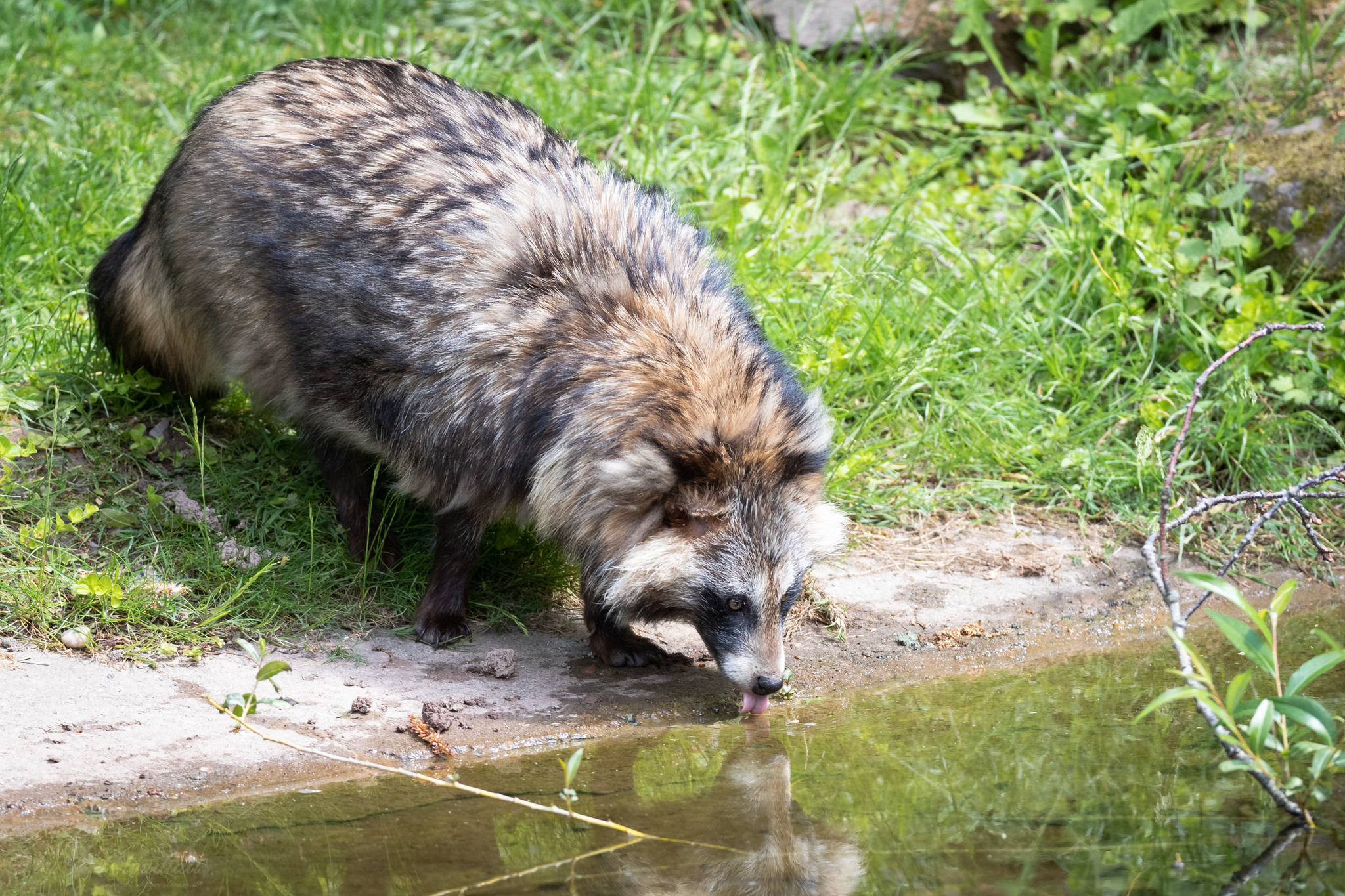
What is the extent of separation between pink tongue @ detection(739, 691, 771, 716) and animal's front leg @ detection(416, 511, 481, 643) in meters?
1.03

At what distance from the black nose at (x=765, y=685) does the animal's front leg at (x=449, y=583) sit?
1082 millimetres

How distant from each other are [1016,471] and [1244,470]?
880mm

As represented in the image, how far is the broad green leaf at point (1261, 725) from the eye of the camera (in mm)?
2709

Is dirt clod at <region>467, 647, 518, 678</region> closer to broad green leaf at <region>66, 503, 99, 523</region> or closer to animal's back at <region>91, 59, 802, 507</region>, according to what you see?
animal's back at <region>91, 59, 802, 507</region>

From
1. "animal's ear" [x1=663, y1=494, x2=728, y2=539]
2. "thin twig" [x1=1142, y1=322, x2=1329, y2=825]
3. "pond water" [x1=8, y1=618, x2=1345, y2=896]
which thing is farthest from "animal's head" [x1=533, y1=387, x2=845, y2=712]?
"thin twig" [x1=1142, y1=322, x2=1329, y2=825]

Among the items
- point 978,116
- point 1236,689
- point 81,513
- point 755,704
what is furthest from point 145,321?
point 978,116

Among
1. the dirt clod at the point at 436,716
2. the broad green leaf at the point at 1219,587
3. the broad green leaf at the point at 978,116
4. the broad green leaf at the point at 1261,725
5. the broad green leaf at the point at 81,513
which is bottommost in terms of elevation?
the dirt clod at the point at 436,716

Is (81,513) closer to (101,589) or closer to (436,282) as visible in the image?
(101,589)

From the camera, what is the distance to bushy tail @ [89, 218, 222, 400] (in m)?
4.64

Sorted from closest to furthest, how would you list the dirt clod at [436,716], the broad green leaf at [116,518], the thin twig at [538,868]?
the thin twig at [538,868], the dirt clod at [436,716], the broad green leaf at [116,518]

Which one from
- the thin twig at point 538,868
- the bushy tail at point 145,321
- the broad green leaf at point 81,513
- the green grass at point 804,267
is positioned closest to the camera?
the thin twig at point 538,868

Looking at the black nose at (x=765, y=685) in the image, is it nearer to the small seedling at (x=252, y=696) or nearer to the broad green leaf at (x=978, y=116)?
the small seedling at (x=252, y=696)

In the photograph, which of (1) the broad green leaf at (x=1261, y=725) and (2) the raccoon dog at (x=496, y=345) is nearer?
(1) the broad green leaf at (x=1261, y=725)

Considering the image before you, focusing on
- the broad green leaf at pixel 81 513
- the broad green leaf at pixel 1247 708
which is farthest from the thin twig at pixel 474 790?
the broad green leaf at pixel 1247 708
